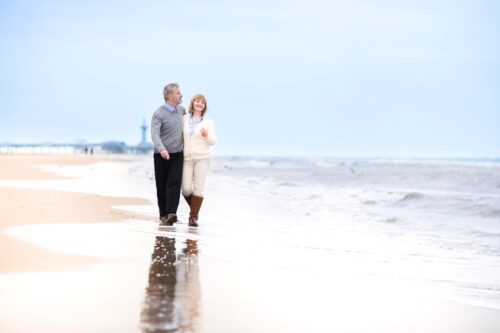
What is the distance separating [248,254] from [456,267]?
181 cm

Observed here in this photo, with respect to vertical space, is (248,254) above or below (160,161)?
below

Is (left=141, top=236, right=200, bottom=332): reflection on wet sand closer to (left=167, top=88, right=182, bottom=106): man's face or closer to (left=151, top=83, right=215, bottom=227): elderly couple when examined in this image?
(left=151, top=83, right=215, bottom=227): elderly couple

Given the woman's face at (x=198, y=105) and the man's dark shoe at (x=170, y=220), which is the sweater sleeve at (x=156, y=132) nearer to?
the woman's face at (x=198, y=105)

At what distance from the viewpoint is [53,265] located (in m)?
5.18

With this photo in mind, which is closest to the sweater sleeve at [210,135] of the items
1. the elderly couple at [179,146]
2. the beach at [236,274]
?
the elderly couple at [179,146]

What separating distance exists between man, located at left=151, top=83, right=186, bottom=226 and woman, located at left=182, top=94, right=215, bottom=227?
107 mm

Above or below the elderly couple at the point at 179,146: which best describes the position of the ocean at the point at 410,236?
below

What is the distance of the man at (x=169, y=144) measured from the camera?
9375mm

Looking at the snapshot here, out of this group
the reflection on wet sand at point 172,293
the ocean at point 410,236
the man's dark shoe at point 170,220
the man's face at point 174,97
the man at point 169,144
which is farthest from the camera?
the man's face at point 174,97

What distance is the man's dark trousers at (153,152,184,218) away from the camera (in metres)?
9.38

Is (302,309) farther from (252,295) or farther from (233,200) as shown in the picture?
(233,200)

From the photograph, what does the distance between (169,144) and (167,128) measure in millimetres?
214

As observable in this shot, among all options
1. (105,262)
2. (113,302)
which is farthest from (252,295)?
(105,262)

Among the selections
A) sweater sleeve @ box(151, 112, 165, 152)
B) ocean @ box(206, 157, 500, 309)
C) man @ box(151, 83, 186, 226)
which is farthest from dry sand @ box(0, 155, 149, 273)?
ocean @ box(206, 157, 500, 309)
